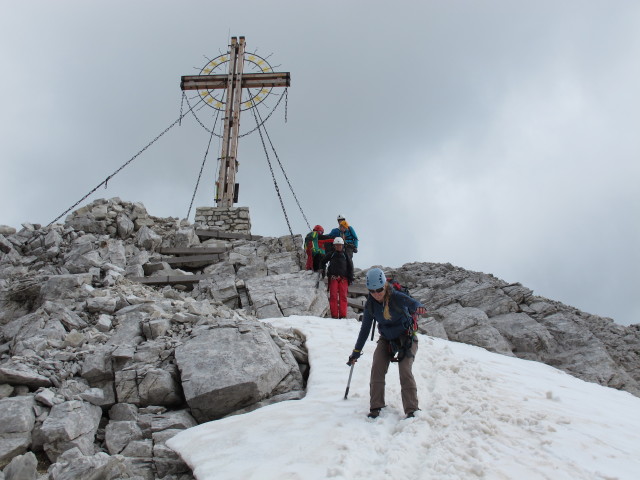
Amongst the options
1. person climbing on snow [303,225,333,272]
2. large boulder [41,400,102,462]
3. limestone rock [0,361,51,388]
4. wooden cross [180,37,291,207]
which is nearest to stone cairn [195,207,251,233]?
wooden cross [180,37,291,207]

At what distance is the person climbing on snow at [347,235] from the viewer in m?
15.5

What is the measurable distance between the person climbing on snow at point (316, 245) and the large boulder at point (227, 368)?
7.23m

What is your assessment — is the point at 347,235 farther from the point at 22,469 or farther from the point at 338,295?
the point at 22,469

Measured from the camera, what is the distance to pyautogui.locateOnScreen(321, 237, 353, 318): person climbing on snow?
14125 millimetres

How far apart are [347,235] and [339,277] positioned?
1911 mm

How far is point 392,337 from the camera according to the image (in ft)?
23.3

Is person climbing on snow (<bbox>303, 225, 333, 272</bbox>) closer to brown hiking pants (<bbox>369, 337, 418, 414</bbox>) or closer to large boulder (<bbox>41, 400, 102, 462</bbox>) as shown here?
brown hiking pants (<bbox>369, 337, 418, 414</bbox>)

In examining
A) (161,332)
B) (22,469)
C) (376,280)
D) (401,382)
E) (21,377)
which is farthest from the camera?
(161,332)

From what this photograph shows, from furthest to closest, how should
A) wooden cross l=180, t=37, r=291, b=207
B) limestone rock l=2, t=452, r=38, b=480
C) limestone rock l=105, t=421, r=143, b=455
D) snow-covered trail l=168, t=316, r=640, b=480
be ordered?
1. wooden cross l=180, t=37, r=291, b=207
2. limestone rock l=105, t=421, r=143, b=455
3. limestone rock l=2, t=452, r=38, b=480
4. snow-covered trail l=168, t=316, r=640, b=480

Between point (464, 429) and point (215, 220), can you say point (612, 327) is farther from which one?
point (215, 220)

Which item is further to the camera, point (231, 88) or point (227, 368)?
point (231, 88)

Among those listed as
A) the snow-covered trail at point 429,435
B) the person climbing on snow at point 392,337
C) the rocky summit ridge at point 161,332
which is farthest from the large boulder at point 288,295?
the person climbing on snow at point 392,337

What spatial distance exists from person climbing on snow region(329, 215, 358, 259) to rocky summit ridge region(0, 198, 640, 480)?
1.69 meters

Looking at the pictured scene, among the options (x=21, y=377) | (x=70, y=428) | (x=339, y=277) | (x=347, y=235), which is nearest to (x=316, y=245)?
(x=347, y=235)
